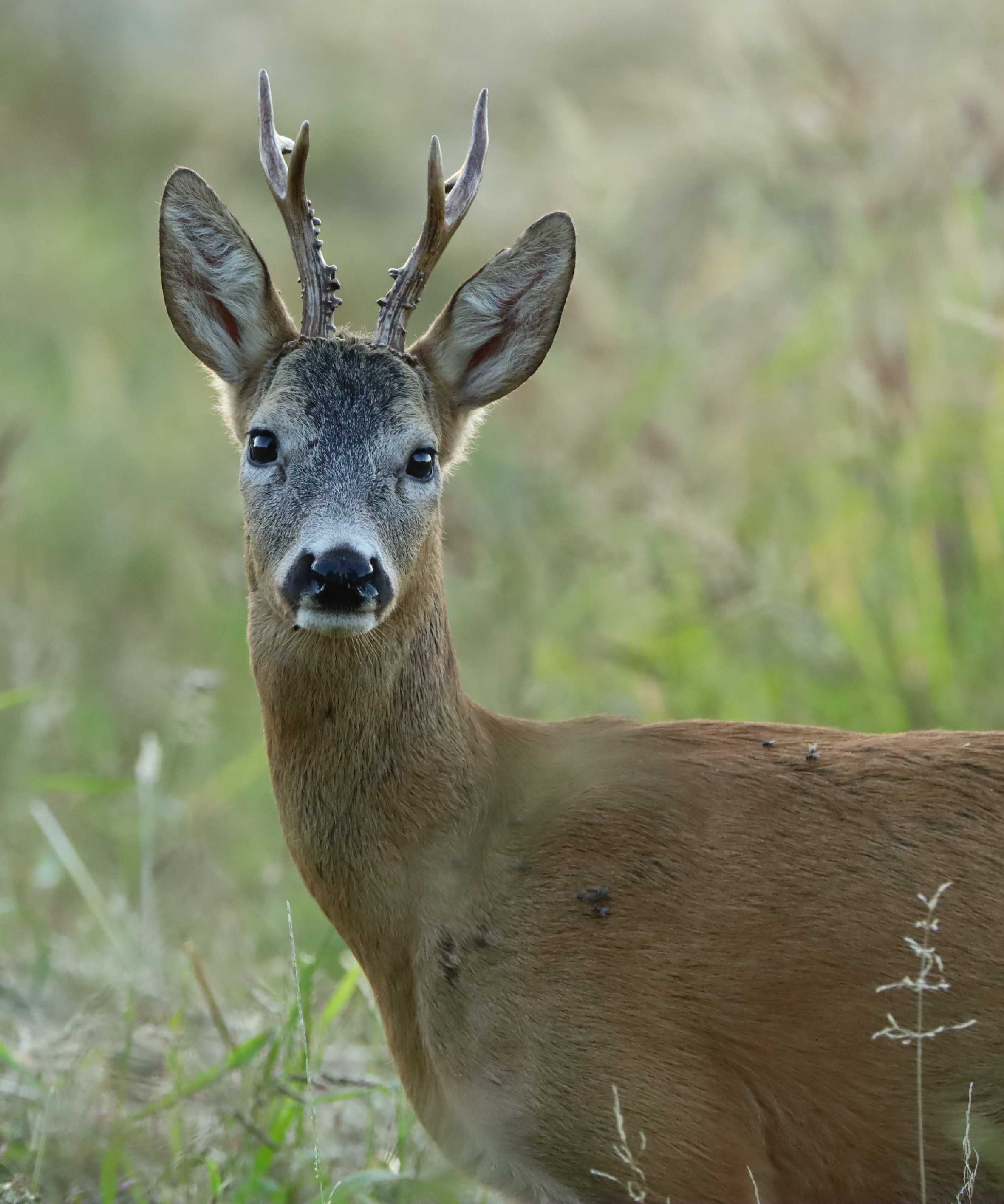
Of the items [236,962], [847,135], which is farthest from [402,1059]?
[847,135]

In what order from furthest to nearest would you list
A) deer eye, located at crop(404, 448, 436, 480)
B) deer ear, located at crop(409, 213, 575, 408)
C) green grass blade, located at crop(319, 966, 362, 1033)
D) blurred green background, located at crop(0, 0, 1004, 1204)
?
1. blurred green background, located at crop(0, 0, 1004, 1204)
2. green grass blade, located at crop(319, 966, 362, 1033)
3. deer ear, located at crop(409, 213, 575, 408)
4. deer eye, located at crop(404, 448, 436, 480)

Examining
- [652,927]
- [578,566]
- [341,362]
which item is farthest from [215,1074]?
[578,566]

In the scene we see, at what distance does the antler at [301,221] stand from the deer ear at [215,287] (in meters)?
0.11

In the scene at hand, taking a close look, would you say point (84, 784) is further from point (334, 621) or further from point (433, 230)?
point (433, 230)

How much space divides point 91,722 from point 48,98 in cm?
1013

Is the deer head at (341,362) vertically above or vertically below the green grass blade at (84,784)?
above

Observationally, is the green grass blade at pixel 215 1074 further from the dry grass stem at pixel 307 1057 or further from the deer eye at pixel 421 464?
the deer eye at pixel 421 464

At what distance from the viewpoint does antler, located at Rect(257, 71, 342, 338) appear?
4414 mm

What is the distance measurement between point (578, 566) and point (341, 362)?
3400 mm

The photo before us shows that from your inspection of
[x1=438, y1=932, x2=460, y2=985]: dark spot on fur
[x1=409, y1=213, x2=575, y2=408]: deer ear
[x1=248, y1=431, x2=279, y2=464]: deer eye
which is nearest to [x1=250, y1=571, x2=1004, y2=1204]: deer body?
[x1=438, y1=932, x2=460, y2=985]: dark spot on fur

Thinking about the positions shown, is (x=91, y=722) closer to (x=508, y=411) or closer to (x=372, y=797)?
(x=508, y=411)

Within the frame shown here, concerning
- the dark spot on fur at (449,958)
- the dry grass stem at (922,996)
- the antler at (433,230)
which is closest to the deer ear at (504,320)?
the antler at (433,230)

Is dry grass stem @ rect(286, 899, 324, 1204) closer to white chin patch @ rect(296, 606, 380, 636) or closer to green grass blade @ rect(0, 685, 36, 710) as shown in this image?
white chin patch @ rect(296, 606, 380, 636)

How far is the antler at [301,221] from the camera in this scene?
4414 mm
